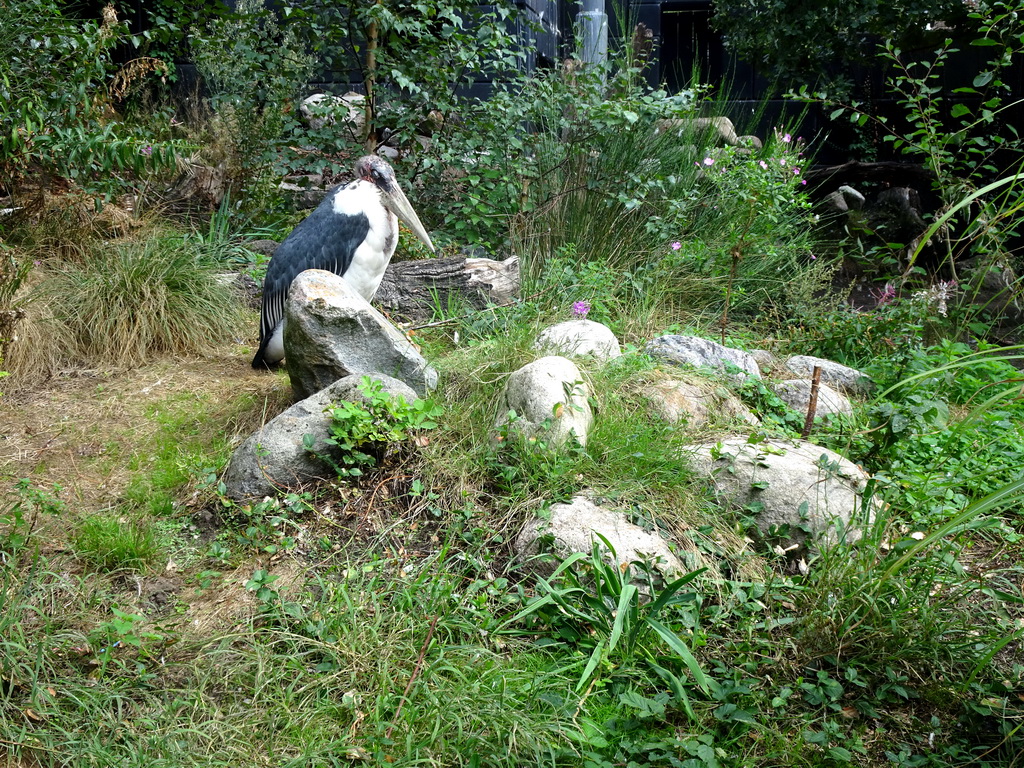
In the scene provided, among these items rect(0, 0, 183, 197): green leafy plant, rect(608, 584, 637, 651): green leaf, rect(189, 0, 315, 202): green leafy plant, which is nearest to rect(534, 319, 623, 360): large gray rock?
rect(608, 584, 637, 651): green leaf

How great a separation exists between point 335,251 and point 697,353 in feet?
6.36

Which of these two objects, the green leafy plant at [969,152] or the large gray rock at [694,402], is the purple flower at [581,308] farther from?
the green leafy plant at [969,152]

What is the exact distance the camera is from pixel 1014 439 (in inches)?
138

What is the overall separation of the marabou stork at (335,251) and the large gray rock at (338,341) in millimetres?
845

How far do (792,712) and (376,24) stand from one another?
5.11 metres

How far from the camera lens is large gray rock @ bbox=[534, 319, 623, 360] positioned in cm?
387

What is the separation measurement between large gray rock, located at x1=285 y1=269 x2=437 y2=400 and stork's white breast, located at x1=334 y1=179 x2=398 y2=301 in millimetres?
936

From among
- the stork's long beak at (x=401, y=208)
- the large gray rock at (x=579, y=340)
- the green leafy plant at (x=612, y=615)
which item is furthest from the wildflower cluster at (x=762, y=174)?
the green leafy plant at (x=612, y=615)

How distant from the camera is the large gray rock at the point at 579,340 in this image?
3871mm

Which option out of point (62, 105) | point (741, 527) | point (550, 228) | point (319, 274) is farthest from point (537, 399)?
point (62, 105)

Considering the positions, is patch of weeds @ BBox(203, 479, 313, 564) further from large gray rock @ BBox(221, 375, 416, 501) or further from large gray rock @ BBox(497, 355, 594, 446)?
large gray rock @ BBox(497, 355, 594, 446)

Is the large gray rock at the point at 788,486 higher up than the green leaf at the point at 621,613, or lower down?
higher up

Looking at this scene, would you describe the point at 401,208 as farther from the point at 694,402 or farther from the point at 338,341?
the point at 694,402

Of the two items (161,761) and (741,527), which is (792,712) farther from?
(161,761)
